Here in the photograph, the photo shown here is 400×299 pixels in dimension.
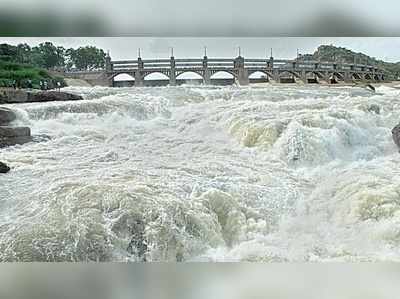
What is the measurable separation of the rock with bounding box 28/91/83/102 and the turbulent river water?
0.10 feet

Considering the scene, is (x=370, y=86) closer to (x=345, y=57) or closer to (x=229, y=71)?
(x=345, y=57)

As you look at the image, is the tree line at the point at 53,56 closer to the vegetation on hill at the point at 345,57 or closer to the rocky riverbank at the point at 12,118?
the rocky riverbank at the point at 12,118

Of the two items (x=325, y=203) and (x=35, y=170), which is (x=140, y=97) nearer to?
(x=35, y=170)

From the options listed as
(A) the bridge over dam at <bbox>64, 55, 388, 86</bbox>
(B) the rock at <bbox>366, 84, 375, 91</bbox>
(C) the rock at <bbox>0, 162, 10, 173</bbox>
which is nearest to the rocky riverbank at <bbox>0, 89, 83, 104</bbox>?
(A) the bridge over dam at <bbox>64, 55, 388, 86</bbox>

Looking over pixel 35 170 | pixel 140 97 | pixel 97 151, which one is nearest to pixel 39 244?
pixel 35 170

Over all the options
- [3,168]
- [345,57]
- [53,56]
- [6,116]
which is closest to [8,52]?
[53,56]

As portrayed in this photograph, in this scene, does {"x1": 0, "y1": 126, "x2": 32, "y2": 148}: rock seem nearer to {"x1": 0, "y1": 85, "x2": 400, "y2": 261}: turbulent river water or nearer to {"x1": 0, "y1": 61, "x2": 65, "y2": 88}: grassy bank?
{"x1": 0, "y1": 85, "x2": 400, "y2": 261}: turbulent river water

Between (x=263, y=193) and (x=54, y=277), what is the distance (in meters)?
0.88

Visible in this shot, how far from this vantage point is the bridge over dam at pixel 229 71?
6.69 feet

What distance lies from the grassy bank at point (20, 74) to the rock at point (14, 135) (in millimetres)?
179

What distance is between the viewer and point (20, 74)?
2.02 meters

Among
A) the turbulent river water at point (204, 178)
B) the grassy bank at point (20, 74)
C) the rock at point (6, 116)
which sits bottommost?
the turbulent river water at point (204, 178)

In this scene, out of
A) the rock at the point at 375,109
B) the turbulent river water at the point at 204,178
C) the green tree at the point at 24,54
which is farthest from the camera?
the rock at the point at 375,109

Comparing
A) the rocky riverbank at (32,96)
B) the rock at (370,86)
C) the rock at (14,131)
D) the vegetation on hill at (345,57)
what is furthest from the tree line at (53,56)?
the rock at (370,86)
